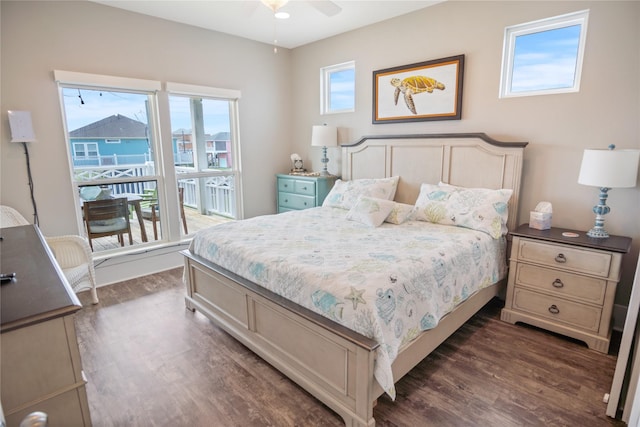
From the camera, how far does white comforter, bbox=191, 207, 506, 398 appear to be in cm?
170

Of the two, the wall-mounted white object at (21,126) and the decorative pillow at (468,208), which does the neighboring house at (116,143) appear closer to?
the wall-mounted white object at (21,126)

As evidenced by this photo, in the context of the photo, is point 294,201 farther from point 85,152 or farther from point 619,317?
point 619,317

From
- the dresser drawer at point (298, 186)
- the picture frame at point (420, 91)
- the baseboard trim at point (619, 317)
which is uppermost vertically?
the picture frame at point (420, 91)

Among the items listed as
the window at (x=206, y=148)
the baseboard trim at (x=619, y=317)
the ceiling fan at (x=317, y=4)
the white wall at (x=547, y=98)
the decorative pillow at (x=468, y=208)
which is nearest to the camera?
the ceiling fan at (x=317, y=4)

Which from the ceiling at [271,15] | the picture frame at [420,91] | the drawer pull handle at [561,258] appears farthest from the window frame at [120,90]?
the drawer pull handle at [561,258]

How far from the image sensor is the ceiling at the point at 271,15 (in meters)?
3.30

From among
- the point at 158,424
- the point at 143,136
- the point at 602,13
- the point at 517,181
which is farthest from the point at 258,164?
Answer: the point at 602,13

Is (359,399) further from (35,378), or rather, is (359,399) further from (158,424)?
(35,378)

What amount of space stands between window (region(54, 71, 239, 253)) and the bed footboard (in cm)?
163

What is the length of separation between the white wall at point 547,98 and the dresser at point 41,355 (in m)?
3.33

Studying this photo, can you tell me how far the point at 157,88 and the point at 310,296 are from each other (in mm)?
3062

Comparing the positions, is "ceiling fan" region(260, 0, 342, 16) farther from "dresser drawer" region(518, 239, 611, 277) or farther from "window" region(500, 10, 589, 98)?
"dresser drawer" region(518, 239, 611, 277)

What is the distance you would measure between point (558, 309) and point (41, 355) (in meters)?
3.07

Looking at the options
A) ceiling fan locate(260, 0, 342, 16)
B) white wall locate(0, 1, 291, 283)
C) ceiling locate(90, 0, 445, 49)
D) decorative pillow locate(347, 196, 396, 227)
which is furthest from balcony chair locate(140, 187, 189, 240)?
ceiling fan locate(260, 0, 342, 16)
